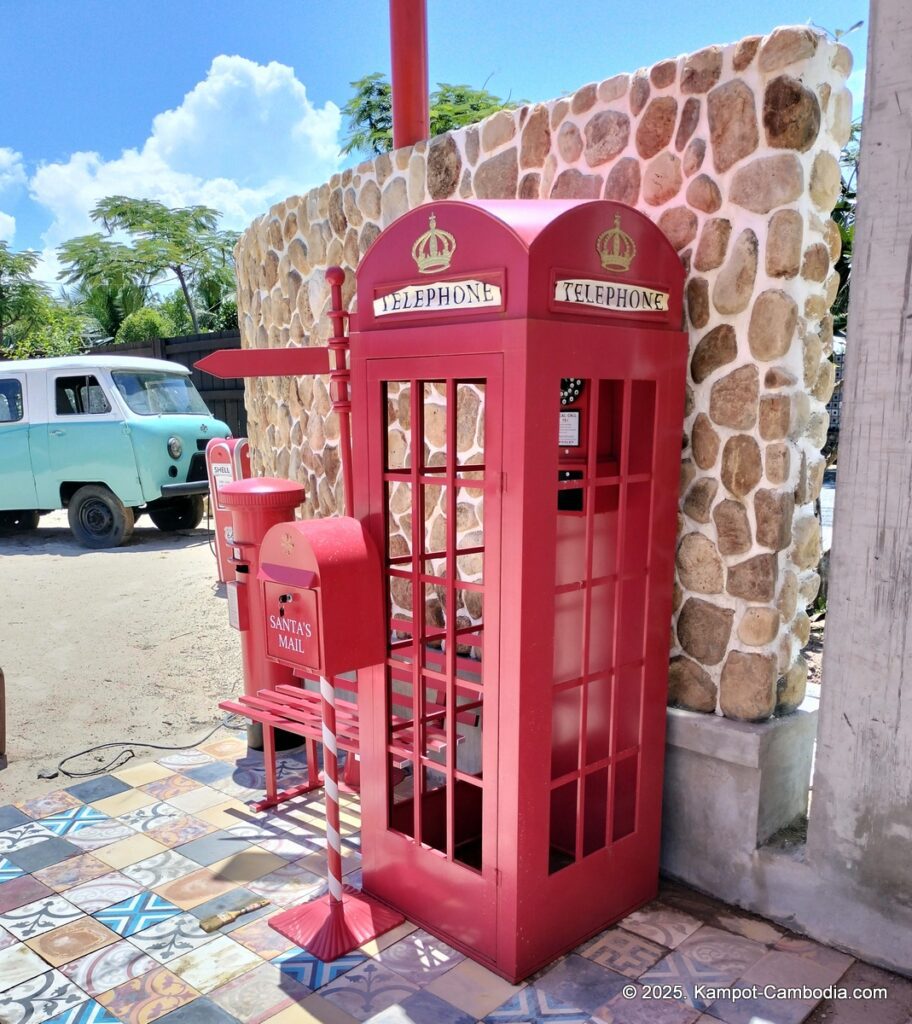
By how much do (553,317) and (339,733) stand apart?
2.16 metres

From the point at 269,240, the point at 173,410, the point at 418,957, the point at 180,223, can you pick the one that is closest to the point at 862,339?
the point at 418,957

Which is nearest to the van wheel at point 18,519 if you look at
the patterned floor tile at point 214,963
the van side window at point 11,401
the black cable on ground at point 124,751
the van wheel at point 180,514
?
the van side window at point 11,401

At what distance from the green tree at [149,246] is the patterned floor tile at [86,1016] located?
25.9 metres

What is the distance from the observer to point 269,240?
557cm

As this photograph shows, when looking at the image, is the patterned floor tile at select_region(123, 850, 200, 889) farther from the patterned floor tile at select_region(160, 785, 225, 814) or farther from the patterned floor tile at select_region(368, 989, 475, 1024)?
the patterned floor tile at select_region(368, 989, 475, 1024)

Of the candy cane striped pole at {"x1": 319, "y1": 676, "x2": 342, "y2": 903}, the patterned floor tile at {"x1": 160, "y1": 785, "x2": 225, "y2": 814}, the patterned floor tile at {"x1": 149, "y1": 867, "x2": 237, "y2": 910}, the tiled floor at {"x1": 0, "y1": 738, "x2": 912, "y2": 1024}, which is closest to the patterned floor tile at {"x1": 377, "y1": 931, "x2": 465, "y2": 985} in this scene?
the tiled floor at {"x1": 0, "y1": 738, "x2": 912, "y2": 1024}

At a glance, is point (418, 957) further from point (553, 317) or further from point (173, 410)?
point (173, 410)

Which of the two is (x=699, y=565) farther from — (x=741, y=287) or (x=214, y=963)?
(x=214, y=963)

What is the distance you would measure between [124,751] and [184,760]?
16.1 inches

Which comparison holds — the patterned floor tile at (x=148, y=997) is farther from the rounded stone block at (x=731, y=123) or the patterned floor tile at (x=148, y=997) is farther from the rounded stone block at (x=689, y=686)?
the rounded stone block at (x=731, y=123)

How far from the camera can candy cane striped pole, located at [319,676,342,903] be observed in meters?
3.03

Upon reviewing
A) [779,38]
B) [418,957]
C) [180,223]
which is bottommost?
[418,957]

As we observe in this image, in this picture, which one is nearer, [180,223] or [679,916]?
[679,916]

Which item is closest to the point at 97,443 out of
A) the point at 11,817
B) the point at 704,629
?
the point at 11,817
